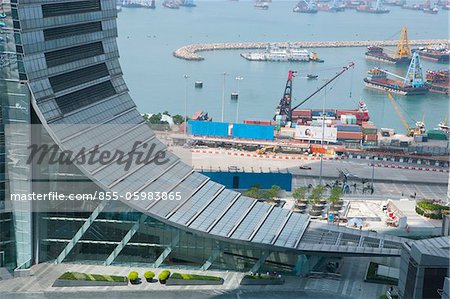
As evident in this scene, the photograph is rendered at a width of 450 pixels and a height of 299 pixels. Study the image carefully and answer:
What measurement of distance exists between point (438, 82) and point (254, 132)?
57705mm

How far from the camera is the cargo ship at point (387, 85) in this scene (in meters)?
119

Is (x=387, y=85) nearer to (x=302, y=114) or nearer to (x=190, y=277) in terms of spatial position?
(x=302, y=114)

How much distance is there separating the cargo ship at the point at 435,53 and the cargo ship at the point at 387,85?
1392 inches

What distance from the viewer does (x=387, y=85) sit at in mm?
121562

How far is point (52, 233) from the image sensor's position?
39.0 meters

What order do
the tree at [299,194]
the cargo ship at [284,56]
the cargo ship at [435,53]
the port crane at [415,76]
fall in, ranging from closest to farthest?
the tree at [299,194], the port crane at [415,76], the cargo ship at [284,56], the cargo ship at [435,53]

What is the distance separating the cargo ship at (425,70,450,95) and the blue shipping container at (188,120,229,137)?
187ft

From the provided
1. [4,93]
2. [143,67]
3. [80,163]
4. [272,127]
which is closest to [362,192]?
[272,127]

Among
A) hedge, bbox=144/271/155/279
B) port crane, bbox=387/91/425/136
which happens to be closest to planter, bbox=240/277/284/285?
hedge, bbox=144/271/155/279

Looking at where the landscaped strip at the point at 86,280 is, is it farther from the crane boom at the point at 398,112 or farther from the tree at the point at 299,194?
the crane boom at the point at 398,112

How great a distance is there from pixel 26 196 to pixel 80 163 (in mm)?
3050

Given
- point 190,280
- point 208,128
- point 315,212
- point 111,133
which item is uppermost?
point 111,133

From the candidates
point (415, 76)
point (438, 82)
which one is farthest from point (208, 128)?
point (438, 82)

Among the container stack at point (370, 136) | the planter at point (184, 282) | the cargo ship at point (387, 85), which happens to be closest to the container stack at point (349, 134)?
the container stack at point (370, 136)
